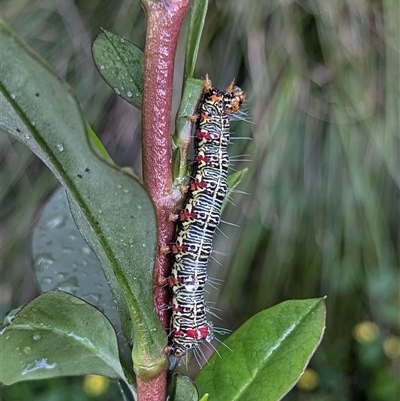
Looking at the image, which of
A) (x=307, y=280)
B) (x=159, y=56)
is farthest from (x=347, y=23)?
(x=159, y=56)

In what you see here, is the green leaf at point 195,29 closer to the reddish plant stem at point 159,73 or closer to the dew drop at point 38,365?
the reddish plant stem at point 159,73

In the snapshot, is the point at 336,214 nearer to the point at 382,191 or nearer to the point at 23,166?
the point at 382,191

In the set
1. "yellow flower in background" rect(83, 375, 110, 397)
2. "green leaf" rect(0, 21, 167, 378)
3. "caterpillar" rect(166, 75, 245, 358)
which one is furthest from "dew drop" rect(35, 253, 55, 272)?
"yellow flower in background" rect(83, 375, 110, 397)

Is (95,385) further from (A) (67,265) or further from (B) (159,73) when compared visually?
(B) (159,73)

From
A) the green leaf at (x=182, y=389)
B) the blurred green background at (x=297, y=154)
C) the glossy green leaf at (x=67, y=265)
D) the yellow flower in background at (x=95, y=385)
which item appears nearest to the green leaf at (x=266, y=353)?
the green leaf at (x=182, y=389)

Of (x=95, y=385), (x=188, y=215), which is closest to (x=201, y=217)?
(x=188, y=215)
